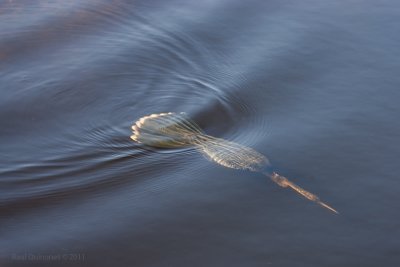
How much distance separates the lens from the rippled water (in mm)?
3242

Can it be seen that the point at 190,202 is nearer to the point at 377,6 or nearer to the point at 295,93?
the point at 295,93

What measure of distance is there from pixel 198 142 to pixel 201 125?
213 mm

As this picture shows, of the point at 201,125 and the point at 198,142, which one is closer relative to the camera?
the point at 198,142

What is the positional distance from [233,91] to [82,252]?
180 centimetres

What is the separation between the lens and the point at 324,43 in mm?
4941

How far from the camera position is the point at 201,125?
13.6 ft

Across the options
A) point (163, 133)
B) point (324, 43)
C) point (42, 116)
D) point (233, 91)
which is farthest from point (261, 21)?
point (42, 116)

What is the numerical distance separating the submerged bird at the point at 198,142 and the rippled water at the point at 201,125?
0.18 ft

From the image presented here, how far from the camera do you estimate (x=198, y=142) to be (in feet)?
13.0

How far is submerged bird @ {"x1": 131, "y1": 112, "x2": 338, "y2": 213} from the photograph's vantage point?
12.2ft

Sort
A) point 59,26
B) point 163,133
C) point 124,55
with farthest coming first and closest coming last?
point 59,26 < point 124,55 < point 163,133

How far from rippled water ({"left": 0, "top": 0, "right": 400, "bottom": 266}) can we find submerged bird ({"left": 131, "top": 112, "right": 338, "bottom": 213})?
0.18 feet

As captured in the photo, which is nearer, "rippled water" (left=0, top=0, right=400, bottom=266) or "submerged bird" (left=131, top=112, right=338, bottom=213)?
"rippled water" (left=0, top=0, right=400, bottom=266)

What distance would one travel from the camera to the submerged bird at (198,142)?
372 cm
